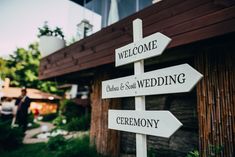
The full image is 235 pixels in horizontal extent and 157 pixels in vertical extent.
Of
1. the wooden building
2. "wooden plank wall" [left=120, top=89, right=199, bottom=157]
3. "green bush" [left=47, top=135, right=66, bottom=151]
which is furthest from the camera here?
"green bush" [left=47, top=135, right=66, bottom=151]

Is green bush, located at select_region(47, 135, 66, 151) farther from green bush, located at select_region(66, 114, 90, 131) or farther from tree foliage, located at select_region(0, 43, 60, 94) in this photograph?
tree foliage, located at select_region(0, 43, 60, 94)

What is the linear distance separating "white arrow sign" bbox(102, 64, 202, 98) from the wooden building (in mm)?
973

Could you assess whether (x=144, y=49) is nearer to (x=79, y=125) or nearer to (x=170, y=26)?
(x=170, y=26)

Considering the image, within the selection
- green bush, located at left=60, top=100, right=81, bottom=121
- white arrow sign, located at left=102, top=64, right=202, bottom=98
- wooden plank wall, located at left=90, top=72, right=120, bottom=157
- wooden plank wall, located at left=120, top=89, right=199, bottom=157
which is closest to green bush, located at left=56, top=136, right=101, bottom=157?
wooden plank wall, located at left=90, top=72, right=120, bottom=157

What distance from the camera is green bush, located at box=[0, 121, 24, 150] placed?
5555 mm

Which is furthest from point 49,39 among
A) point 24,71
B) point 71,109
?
point 24,71

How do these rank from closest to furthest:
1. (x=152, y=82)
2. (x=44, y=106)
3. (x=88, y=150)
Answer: (x=152, y=82), (x=88, y=150), (x=44, y=106)

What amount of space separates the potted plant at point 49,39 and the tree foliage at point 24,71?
21.2m

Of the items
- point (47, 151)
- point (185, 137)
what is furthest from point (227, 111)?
point (47, 151)

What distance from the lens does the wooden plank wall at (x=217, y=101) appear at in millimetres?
2405

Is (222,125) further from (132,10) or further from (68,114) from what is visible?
(68,114)

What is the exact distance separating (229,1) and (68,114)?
A: 11.9 metres

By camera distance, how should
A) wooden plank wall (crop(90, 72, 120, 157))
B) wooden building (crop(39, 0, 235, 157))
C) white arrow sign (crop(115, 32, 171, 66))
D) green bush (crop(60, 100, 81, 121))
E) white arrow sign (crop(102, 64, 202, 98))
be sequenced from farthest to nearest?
green bush (crop(60, 100, 81, 121))
wooden plank wall (crop(90, 72, 120, 157))
wooden building (crop(39, 0, 235, 157))
white arrow sign (crop(115, 32, 171, 66))
white arrow sign (crop(102, 64, 202, 98))

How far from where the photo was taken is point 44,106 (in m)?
24.9
